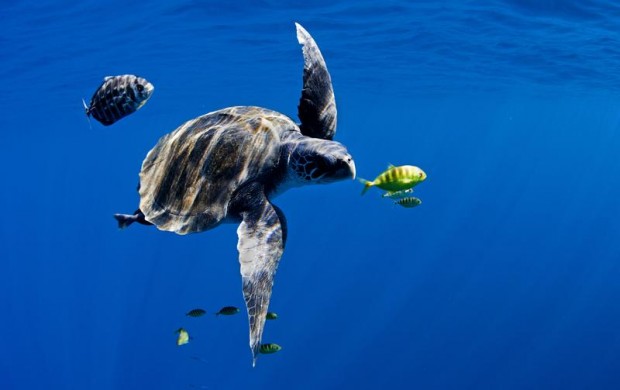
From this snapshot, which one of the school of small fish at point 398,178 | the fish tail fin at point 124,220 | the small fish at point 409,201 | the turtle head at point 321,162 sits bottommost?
the small fish at point 409,201

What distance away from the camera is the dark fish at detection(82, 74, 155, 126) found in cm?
421

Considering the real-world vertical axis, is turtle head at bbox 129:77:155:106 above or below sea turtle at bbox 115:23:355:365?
above

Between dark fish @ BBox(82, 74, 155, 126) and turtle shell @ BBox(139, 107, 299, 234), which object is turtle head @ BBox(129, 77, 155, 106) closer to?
dark fish @ BBox(82, 74, 155, 126)

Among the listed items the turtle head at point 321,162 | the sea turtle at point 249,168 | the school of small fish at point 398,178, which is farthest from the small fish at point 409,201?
the turtle head at point 321,162

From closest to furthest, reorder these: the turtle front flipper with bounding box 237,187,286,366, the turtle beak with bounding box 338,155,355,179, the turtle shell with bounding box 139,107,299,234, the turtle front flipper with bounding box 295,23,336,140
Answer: the turtle front flipper with bounding box 237,187,286,366
the turtle beak with bounding box 338,155,355,179
the turtle shell with bounding box 139,107,299,234
the turtle front flipper with bounding box 295,23,336,140

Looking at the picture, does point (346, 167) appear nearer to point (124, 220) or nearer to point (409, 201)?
point (124, 220)

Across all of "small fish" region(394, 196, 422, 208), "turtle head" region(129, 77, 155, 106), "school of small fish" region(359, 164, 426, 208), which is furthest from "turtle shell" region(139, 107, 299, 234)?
"small fish" region(394, 196, 422, 208)

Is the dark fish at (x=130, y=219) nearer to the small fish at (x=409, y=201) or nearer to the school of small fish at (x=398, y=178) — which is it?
the school of small fish at (x=398, y=178)

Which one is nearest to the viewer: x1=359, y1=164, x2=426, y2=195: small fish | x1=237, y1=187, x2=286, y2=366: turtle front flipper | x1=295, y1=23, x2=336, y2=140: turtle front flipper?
x1=237, y1=187, x2=286, y2=366: turtle front flipper

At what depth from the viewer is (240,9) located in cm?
1498

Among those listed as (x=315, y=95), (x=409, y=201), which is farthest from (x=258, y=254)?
(x=409, y=201)

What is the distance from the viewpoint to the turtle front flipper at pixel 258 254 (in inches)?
123

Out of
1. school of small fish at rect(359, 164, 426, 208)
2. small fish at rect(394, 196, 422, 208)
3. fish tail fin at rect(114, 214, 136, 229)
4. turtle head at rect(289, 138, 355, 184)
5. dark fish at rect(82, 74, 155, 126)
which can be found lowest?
small fish at rect(394, 196, 422, 208)

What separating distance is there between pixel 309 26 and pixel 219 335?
27756 millimetres
